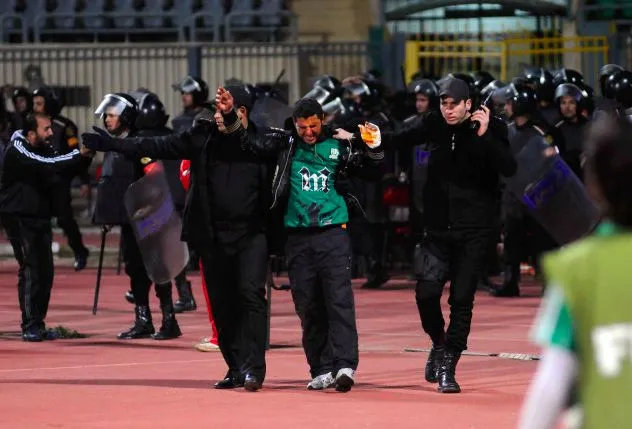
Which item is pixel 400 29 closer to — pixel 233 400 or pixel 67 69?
pixel 67 69

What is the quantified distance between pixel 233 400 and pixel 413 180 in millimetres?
8267

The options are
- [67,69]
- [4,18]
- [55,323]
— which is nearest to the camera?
[55,323]

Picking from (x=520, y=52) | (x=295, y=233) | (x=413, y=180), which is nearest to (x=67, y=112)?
(x=520, y=52)

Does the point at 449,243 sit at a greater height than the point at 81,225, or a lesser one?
greater

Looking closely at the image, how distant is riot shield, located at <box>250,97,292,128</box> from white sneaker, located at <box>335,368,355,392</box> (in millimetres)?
3201

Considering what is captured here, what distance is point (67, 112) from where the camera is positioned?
26.4 metres

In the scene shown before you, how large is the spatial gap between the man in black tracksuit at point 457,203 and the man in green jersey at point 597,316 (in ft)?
20.6

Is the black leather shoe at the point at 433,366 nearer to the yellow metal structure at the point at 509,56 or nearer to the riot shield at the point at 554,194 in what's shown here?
the riot shield at the point at 554,194

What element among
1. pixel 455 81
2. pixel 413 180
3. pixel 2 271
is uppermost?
pixel 455 81

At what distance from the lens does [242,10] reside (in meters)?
30.0

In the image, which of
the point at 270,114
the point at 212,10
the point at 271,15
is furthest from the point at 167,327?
the point at 212,10

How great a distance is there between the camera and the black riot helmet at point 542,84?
19328mm

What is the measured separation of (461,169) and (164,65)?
16916mm

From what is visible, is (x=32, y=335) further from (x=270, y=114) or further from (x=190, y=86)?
(x=190, y=86)
